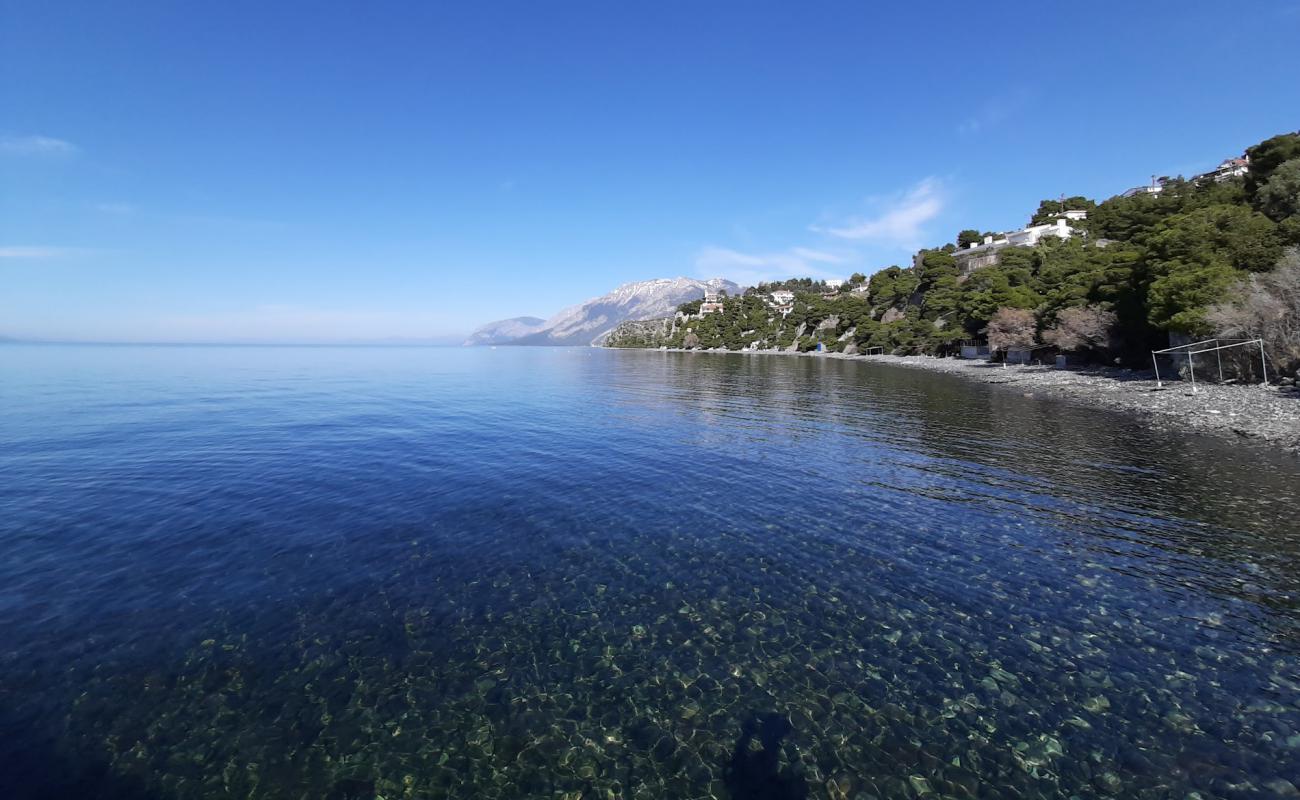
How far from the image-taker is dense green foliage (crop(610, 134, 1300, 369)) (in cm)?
4515

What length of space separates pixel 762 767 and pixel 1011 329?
92.4m

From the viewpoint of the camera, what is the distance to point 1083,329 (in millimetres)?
60062

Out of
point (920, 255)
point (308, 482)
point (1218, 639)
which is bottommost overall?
point (1218, 639)

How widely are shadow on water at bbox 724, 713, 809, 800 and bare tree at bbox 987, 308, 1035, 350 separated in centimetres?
8618

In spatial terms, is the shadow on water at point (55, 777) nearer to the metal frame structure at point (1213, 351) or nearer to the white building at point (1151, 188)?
the metal frame structure at point (1213, 351)

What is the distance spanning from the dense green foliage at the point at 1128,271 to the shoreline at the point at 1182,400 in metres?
5.77

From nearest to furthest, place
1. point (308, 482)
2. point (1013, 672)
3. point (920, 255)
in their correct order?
point (1013, 672)
point (308, 482)
point (920, 255)

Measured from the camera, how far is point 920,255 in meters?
153

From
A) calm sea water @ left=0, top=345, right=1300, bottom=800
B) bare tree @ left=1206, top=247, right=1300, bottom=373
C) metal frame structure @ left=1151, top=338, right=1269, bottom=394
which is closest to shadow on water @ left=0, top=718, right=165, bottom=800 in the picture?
calm sea water @ left=0, top=345, right=1300, bottom=800

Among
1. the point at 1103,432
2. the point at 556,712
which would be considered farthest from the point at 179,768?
the point at 1103,432

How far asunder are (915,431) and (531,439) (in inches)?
1006

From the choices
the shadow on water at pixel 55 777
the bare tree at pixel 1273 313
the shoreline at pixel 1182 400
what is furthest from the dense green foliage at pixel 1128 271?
the shadow on water at pixel 55 777

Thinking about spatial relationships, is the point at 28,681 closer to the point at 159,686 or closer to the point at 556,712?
the point at 159,686

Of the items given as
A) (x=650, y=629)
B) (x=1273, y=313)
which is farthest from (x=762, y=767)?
(x=1273, y=313)
